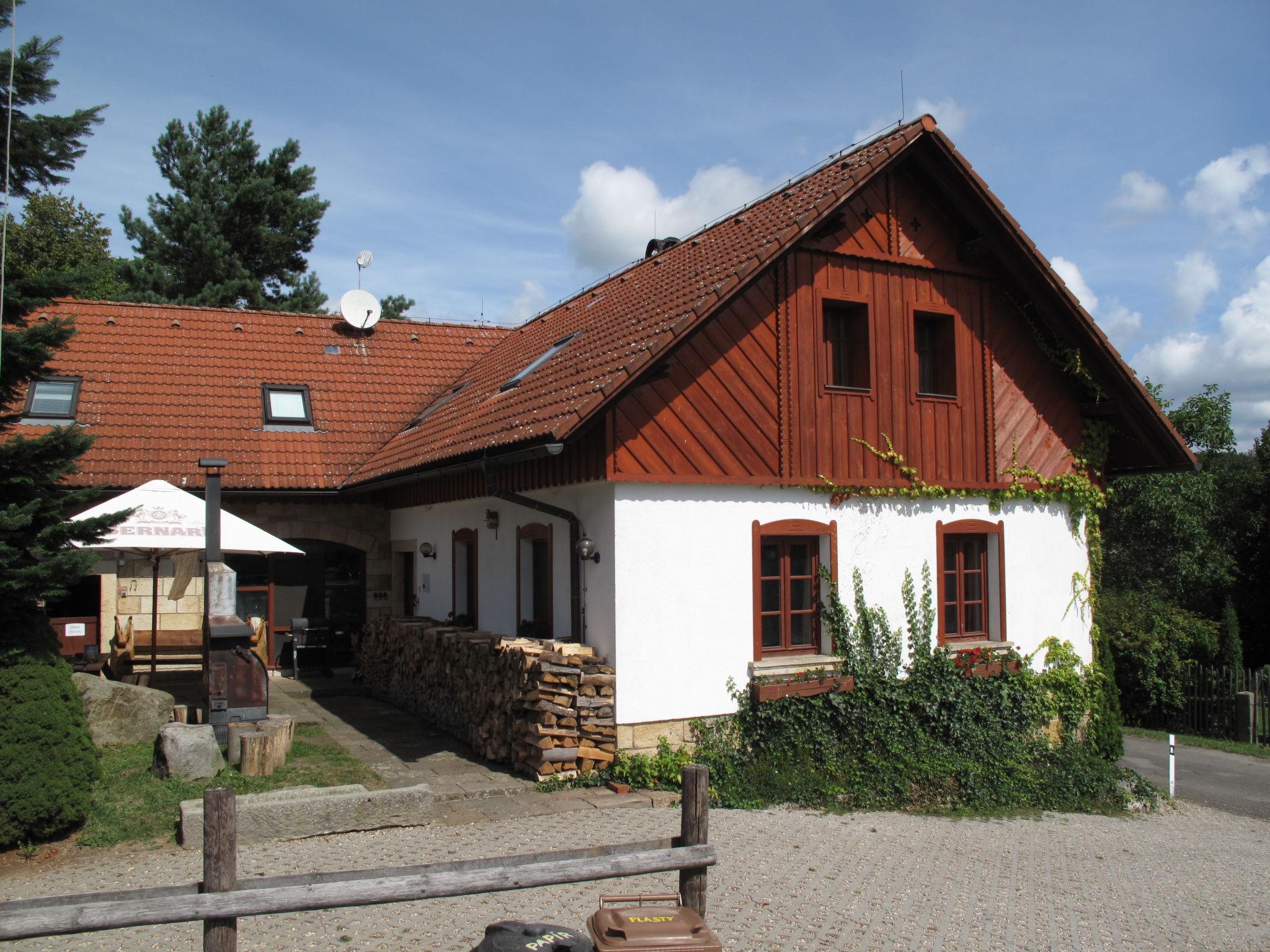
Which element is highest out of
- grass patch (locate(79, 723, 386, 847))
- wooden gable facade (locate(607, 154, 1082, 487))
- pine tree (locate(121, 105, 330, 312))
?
pine tree (locate(121, 105, 330, 312))

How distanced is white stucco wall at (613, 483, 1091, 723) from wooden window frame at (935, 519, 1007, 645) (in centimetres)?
11

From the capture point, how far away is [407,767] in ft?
32.7

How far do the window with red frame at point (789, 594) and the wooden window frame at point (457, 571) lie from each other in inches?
161

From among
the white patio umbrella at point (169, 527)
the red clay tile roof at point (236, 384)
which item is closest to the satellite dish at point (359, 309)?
the red clay tile roof at point (236, 384)

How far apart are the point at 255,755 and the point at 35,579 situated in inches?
99.6

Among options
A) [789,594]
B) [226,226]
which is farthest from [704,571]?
[226,226]

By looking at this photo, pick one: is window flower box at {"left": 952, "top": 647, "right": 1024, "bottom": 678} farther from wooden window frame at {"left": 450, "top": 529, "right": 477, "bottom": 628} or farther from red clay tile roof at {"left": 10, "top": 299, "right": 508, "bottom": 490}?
red clay tile roof at {"left": 10, "top": 299, "right": 508, "bottom": 490}

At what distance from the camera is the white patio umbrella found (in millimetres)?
10352

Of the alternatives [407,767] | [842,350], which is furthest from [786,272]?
[407,767]

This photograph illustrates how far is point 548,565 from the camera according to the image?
427 inches

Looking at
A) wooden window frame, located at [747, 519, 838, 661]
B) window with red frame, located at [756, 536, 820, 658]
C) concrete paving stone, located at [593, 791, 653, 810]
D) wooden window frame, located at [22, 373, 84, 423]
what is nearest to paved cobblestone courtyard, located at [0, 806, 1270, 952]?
concrete paving stone, located at [593, 791, 653, 810]

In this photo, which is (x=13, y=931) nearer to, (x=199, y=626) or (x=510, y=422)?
(x=510, y=422)

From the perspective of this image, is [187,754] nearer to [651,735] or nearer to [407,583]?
[651,735]

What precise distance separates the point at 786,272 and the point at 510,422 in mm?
3281
